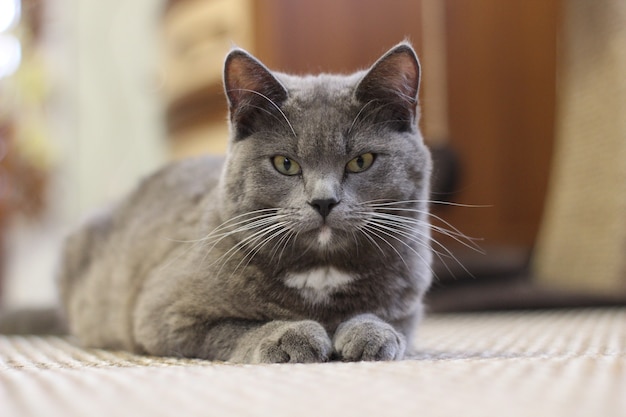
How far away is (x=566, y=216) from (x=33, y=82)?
2784 mm

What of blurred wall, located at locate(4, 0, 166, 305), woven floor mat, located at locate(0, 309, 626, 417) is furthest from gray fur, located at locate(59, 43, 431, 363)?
blurred wall, located at locate(4, 0, 166, 305)

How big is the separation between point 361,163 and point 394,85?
16cm

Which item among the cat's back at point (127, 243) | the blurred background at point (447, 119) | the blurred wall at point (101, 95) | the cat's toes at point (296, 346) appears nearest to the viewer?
the cat's toes at point (296, 346)

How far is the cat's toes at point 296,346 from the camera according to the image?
115cm

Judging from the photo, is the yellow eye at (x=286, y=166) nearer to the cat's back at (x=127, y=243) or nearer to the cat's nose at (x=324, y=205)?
the cat's nose at (x=324, y=205)

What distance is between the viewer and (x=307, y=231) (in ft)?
4.17

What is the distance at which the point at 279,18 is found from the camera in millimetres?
3016

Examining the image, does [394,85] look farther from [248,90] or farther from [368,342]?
[368,342]

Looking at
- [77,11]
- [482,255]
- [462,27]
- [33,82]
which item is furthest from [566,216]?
[77,11]

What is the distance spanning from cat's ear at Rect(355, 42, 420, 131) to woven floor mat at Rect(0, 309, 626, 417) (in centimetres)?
46

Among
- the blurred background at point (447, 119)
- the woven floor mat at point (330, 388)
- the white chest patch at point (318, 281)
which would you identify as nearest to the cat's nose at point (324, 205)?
the white chest patch at point (318, 281)

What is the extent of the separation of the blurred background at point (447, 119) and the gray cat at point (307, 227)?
0.59 meters

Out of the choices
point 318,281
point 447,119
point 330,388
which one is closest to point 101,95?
point 447,119

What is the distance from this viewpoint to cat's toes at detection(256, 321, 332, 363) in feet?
3.76
